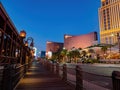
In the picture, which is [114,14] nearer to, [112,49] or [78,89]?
[112,49]

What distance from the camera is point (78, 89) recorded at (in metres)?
6.41

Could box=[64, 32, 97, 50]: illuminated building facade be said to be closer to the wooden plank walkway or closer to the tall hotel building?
the tall hotel building

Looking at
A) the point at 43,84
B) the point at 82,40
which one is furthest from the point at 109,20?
the point at 43,84

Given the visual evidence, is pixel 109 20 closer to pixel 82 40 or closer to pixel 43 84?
pixel 82 40

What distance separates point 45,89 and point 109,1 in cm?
15413

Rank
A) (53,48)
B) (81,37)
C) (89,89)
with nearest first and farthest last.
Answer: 1. (89,89)
2. (81,37)
3. (53,48)

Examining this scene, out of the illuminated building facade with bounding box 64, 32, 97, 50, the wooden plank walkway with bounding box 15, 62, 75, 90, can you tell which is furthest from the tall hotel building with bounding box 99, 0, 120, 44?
the wooden plank walkway with bounding box 15, 62, 75, 90

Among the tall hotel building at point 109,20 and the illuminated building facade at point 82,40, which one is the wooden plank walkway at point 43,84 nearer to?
the tall hotel building at point 109,20

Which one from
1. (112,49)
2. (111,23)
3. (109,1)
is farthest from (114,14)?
(112,49)

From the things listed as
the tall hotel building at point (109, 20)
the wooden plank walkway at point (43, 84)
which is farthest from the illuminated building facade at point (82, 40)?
the wooden plank walkway at point (43, 84)

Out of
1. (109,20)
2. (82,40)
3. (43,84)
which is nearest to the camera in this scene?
(43,84)

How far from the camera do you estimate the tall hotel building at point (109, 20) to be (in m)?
134

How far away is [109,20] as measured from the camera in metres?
143

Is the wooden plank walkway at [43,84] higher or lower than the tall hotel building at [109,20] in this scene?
lower
